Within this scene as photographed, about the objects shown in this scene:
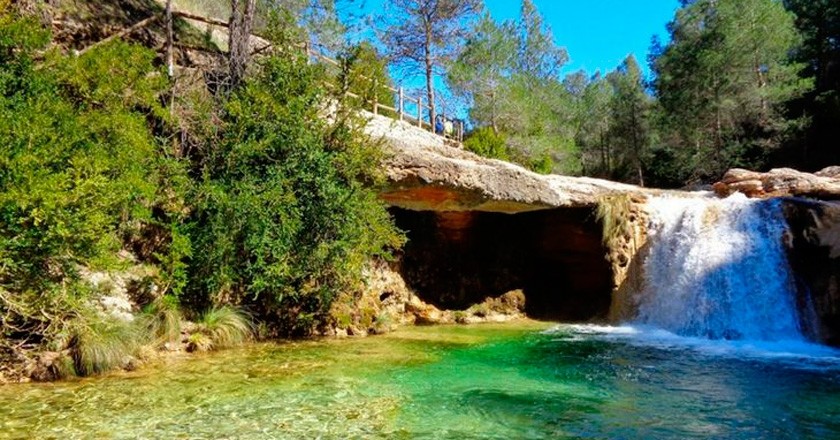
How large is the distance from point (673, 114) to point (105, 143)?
101ft

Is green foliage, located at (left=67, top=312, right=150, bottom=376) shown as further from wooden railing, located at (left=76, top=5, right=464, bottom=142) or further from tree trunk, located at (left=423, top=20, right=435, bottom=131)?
tree trunk, located at (left=423, top=20, right=435, bottom=131)

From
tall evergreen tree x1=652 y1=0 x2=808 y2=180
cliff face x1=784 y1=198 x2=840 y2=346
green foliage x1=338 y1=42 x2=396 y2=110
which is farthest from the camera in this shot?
tall evergreen tree x1=652 y1=0 x2=808 y2=180

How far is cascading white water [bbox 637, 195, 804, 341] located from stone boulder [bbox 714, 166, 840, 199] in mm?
1347

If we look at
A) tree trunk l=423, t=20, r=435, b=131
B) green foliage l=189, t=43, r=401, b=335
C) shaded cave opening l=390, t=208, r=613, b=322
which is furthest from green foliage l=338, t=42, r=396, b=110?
tree trunk l=423, t=20, r=435, b=131

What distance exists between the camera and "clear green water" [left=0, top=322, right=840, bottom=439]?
5105 mm

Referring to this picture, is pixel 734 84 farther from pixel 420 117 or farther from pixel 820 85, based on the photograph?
pixel 420 117

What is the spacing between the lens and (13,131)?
20.6ft

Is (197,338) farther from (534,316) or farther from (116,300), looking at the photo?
(534,316)

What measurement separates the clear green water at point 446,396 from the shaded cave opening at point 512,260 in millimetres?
5563

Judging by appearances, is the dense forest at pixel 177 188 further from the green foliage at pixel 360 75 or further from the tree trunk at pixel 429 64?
the tree trunk at pixel 429 64

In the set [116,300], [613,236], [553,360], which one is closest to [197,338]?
[116,300]

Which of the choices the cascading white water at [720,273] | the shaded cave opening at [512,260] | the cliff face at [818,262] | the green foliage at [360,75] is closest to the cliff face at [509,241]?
the shaded cave opening at [512,260]

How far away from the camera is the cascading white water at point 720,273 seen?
1149 centimetres

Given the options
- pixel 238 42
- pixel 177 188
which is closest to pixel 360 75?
pixel 238 42
